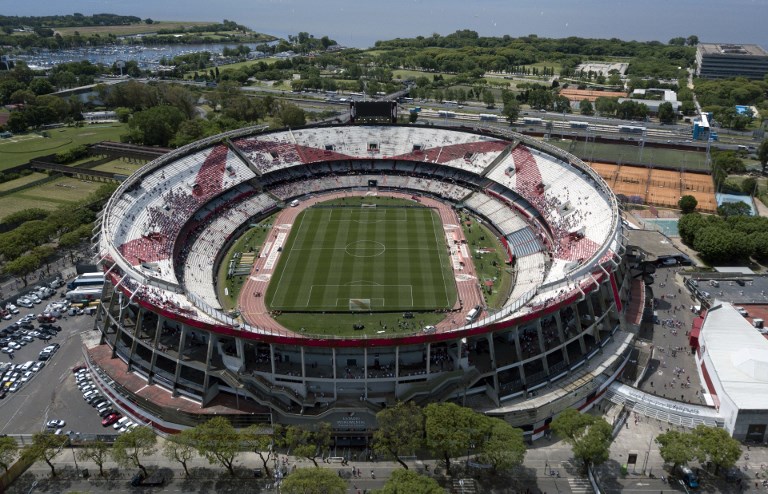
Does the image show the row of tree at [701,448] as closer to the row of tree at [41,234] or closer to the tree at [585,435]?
the tree at [585,435]

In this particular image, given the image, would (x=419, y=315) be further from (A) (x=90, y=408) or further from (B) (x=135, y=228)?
(B) (x=135, y=228)

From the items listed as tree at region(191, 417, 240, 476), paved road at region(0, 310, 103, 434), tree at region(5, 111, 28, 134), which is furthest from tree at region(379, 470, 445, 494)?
tree at region(5, 111, 28, 134)

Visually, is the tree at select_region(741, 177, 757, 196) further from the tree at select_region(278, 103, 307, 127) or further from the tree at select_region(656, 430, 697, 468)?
the tree at select_region(278, 103, 307, 127)

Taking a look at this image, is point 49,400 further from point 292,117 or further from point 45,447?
point 292,117

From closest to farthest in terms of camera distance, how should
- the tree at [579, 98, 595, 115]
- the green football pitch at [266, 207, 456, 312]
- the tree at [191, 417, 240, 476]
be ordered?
the tree at [191, 417, 240, 476] < the green football pitch at [266, 207, 456, 312] < the tree at [579, 98, 595, 115]

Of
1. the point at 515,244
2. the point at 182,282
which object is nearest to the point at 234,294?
the point at 182,282

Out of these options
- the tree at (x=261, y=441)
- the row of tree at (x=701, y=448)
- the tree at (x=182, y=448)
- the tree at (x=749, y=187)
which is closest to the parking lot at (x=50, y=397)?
the tree at (x=182, y=448)
